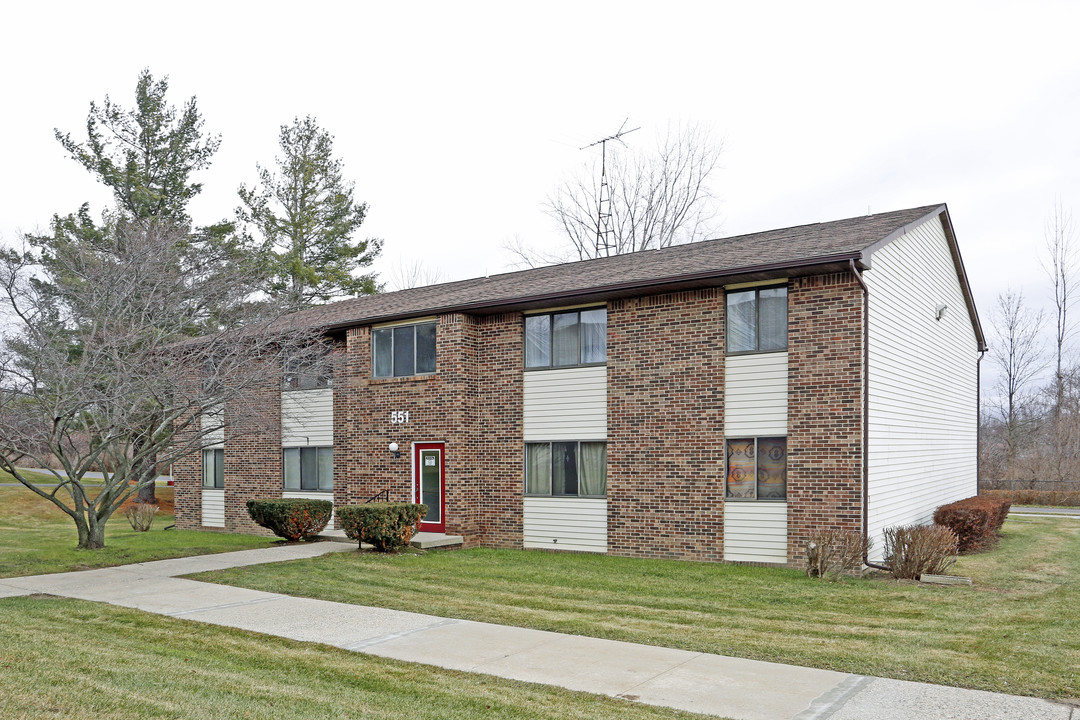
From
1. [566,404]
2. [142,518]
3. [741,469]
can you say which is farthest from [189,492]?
[741,469]

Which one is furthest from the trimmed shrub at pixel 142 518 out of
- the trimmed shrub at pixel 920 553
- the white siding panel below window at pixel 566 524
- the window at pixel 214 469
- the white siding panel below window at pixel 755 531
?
the trimmed shrub at pixel 920 553

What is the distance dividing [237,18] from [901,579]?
42.6 ft

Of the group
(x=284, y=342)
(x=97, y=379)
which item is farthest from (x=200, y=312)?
(x=97, y=379)

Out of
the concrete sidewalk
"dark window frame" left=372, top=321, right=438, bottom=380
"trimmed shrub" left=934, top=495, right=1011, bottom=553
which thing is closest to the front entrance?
"dark window frame" left=372, top=321, right=438, bottom=380

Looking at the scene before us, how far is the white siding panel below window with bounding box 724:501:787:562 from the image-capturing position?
43.8ft

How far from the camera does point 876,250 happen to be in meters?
13.5

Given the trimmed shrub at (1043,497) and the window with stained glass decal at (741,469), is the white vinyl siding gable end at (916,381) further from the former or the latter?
the trimmed shrub at (1043,497)

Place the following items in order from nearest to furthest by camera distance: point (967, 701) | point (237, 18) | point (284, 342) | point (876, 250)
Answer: point (967, 701) → point (237, 18) → point (876, 250) → point (284, 342)

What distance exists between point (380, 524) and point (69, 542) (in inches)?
364

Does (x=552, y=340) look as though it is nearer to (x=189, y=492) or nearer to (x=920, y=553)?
(x=920, y=553)

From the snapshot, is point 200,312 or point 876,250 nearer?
point 876,250

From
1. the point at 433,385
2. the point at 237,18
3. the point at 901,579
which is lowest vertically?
the point at 901,579

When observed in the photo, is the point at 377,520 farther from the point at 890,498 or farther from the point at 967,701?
the point at 967,701

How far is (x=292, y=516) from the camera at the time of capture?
17.0m
